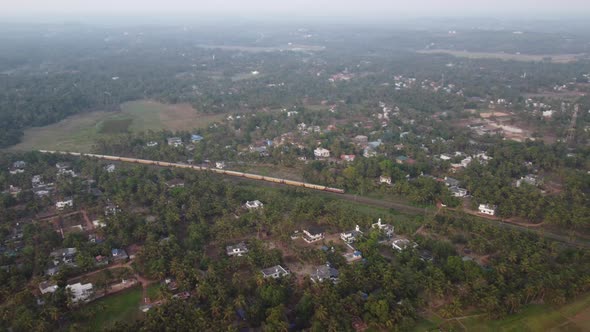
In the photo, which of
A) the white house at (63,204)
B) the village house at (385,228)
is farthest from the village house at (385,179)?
the white house at (63,204)

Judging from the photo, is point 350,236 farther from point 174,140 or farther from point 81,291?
point 174,140

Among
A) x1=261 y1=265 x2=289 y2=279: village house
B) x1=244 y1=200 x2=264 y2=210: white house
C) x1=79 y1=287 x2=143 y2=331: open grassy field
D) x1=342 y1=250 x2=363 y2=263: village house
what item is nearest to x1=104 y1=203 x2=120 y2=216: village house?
x1=79 y1=287 x2=143 y2=331: open grassy field

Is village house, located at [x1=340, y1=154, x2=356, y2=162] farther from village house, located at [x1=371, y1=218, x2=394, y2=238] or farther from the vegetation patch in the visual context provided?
the vegetation patch

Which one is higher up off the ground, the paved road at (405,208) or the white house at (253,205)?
the white house at (253,205)

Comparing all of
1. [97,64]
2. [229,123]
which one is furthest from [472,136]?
[97,64]

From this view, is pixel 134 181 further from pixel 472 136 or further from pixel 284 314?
pixel 472 136

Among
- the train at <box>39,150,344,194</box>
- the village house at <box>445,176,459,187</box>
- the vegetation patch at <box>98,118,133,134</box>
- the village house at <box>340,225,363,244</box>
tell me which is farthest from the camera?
the vegetation patch at <box>98,118,133,134</box>

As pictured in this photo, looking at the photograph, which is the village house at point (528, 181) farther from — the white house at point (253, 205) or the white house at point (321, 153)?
the white house at point (253, 205)
